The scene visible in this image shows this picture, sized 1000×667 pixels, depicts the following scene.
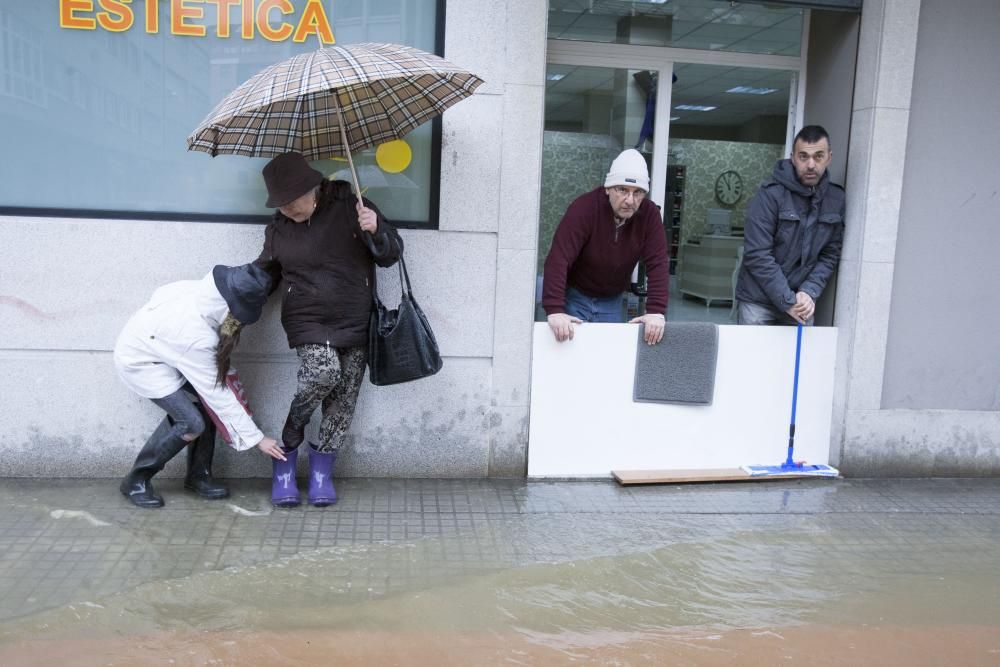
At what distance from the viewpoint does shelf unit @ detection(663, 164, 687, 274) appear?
676cm

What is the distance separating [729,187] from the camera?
305 inches

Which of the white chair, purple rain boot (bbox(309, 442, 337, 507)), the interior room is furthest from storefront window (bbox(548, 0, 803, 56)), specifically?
purple rain boot (bbox(309, 442, 337, 507))

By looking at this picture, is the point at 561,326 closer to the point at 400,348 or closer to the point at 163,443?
the point at 400,348

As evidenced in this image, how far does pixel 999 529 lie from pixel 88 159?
5.10 meters

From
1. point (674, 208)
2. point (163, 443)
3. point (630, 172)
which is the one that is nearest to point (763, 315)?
point (630, 172)

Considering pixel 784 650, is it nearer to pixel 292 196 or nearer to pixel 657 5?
pixel 292 196

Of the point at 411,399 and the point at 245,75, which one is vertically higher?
the point at 245,75

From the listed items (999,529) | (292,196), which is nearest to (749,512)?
(999,529)

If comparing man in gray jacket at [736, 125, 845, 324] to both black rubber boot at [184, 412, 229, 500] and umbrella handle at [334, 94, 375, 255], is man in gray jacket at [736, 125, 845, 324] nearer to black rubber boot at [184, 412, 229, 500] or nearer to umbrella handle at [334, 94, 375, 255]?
umbrella handle at [334, 94, 375, 255]

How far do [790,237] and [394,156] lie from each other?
2.32 metres

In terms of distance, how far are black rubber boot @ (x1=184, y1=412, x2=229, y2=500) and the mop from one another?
2.97 meters

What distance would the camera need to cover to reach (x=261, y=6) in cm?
502

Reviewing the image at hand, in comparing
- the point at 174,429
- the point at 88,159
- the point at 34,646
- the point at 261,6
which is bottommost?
the point at 34,646

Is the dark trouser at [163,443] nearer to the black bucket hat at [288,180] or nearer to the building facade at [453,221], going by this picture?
the building facade at [453,221]
